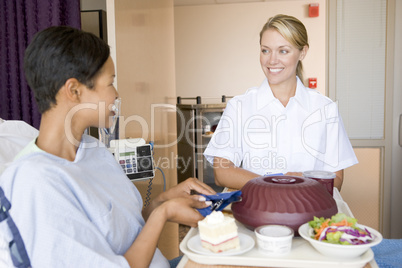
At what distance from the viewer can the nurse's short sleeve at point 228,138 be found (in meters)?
1.66

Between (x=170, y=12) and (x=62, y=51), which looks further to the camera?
(x=170, y=12)

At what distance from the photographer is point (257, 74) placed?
5.19 meters

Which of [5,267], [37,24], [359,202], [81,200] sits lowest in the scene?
[359,202]

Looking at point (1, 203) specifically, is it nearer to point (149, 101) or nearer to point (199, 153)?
point (149, 101)

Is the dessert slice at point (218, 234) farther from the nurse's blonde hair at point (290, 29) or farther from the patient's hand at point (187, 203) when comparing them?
the nurse's blonde hair at point (290, 29)

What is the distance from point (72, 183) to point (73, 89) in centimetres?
23

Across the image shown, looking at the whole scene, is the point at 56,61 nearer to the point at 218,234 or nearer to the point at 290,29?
the point at 218,234

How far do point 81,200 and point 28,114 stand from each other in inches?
43.5

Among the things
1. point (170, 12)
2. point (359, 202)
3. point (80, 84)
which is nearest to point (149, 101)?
point (170, 12)

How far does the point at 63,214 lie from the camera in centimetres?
81

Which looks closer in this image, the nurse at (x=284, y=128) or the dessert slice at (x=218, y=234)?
the dessert slice at (x=218, y=234)

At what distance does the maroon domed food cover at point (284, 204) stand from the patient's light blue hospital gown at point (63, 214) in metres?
0.33

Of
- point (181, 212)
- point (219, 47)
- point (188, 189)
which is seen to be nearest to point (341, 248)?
point (181, 212)

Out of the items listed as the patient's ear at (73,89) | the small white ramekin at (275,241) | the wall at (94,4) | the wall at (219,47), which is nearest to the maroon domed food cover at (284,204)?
the small white ramekin at (275,241)
